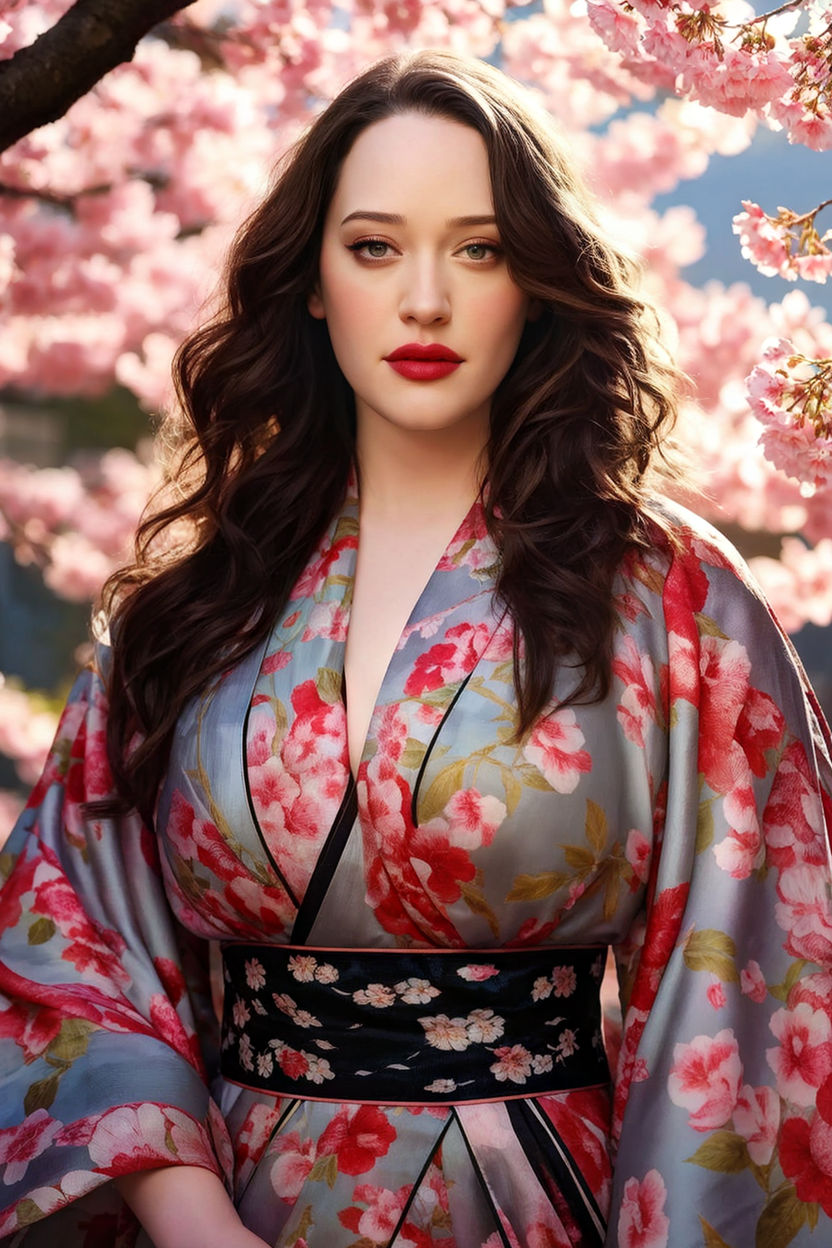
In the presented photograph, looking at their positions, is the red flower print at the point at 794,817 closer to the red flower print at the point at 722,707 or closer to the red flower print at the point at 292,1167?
the red flower print at the point at 722,707

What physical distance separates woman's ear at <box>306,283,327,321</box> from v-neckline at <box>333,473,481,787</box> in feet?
0.70

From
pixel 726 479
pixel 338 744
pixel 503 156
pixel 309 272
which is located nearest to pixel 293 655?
pixel 338 744

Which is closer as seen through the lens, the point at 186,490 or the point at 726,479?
the point at 186,490

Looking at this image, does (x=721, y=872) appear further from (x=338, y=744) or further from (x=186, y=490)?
(x=186, y=490)

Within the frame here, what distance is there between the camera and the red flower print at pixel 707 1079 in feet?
5.14

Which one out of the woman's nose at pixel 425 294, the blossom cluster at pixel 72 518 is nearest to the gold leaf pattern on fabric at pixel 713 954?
the woman's nose at pixel 425 294

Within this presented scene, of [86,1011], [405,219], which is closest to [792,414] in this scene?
[405,219]

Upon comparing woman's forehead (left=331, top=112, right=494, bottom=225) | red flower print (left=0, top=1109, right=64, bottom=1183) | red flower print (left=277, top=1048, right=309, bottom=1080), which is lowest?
red flower print (left=0, top=1109, right=64, bottom=1183)

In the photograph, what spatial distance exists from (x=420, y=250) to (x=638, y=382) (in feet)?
1.12

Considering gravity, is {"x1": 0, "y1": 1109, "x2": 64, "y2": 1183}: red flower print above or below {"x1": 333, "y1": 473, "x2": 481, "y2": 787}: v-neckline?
below

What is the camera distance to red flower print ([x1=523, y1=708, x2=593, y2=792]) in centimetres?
159

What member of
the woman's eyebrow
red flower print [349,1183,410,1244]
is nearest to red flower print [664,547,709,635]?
the woman's eyebrow

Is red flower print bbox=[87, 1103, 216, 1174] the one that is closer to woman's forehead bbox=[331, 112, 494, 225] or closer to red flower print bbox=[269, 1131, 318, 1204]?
red flower print bbox=[269, 1131, 318, 1204]

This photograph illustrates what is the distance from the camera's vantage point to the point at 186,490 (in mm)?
2090
